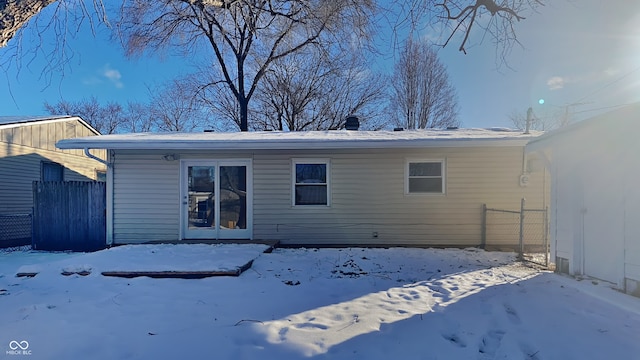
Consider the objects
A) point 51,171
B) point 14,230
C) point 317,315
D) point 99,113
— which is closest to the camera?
point 317,315

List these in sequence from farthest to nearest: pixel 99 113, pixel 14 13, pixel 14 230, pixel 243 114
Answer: pixel 99 113 → pixel 243 114 → pixel 14 230 → pixel 14 13

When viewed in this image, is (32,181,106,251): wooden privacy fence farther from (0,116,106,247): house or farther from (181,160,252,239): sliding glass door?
(181,160,252,239): sliding glass door

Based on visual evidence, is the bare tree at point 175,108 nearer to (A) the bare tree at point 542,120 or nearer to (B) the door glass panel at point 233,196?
(B) the door glass panel at point 233,196

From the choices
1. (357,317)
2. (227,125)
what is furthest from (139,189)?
(227,125)

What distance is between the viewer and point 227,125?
1952cm

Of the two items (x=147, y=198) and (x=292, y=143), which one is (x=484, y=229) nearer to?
(x=292, y=143)

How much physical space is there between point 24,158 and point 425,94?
60.0ft

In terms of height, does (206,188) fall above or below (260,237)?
above

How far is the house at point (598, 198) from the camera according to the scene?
434 cm

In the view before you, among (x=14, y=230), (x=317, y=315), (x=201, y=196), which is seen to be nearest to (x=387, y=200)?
(x=201, y=196)

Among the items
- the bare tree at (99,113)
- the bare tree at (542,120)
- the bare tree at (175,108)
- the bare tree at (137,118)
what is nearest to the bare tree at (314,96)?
the bare tree at (175,108)

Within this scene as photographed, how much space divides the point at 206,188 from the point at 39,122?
25.6 feet

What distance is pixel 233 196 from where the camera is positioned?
320 inches

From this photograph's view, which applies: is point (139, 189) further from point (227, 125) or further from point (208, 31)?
point (227, 125)
